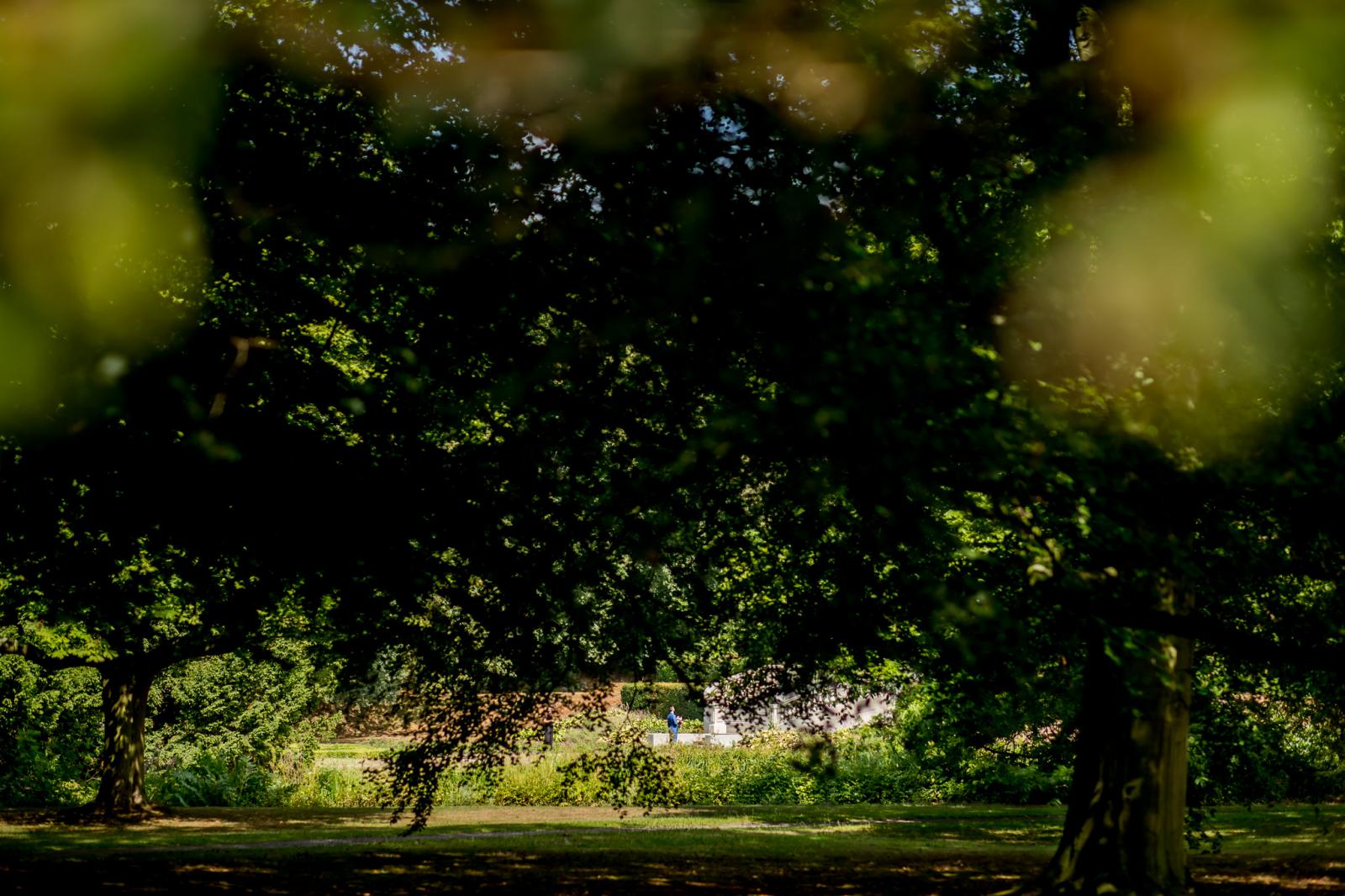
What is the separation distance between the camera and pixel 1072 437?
745 cm

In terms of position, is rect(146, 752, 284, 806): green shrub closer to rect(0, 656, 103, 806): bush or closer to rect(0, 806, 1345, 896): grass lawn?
rect(0, 656, 103, 806): bush

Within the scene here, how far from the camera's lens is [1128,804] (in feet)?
39.3

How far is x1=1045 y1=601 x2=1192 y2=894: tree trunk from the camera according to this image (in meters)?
11.8

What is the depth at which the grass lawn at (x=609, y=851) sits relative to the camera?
1420 cm

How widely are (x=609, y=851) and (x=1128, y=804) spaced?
8.79 m

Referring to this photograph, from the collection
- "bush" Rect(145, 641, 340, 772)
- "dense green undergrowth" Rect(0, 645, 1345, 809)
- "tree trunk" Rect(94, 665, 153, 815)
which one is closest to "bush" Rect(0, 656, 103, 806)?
"dense green undergrowth" Rect(0, 645, 1345, 809)

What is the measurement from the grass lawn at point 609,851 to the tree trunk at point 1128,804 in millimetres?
1561

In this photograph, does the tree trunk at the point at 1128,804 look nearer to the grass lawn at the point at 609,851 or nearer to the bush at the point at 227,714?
the grass lawn at the point at 609,851

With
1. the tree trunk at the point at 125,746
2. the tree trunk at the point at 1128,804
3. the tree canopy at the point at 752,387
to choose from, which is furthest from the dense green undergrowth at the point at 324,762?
the tree canopy at the point at 752,387

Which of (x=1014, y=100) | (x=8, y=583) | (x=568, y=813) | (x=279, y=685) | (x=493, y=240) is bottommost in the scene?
(x=568, y=813)

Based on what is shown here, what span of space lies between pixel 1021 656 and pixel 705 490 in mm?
3396

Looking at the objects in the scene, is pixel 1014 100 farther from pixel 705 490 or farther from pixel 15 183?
pixel 15 183

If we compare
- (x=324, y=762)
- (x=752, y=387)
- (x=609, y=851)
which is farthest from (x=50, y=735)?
(x=752, y=387)

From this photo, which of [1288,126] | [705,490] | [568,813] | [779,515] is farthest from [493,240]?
[568,813]
